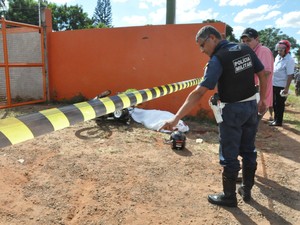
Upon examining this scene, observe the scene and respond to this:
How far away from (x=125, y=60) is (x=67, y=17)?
39.2m

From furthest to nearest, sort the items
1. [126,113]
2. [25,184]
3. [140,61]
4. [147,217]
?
[140,61] < [126,113] < [25,184] < [147,217]

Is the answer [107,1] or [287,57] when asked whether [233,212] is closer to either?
[287,57]

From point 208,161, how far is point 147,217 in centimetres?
190

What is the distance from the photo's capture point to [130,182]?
362 cm

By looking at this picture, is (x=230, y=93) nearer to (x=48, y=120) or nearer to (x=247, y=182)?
(x=247, y=182)

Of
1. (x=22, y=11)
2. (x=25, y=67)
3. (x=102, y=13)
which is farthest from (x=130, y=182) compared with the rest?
(x=102, y=13)

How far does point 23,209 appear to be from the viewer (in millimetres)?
2961

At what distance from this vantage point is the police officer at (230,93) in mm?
2719

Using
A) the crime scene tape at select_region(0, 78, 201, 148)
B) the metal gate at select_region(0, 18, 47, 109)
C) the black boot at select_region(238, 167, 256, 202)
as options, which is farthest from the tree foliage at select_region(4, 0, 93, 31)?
the black boot at select_region(238, 167, 256, 202)

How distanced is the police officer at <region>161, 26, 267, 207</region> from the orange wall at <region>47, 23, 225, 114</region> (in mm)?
3982

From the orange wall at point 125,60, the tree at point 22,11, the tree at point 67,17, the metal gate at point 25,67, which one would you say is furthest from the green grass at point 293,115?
the tree at point 67,17

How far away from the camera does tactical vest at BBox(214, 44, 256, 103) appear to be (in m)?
2.78

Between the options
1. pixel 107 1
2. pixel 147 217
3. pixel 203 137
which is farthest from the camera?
pixel 107 1

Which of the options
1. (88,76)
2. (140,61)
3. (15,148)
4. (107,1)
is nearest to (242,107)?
(15,148)
